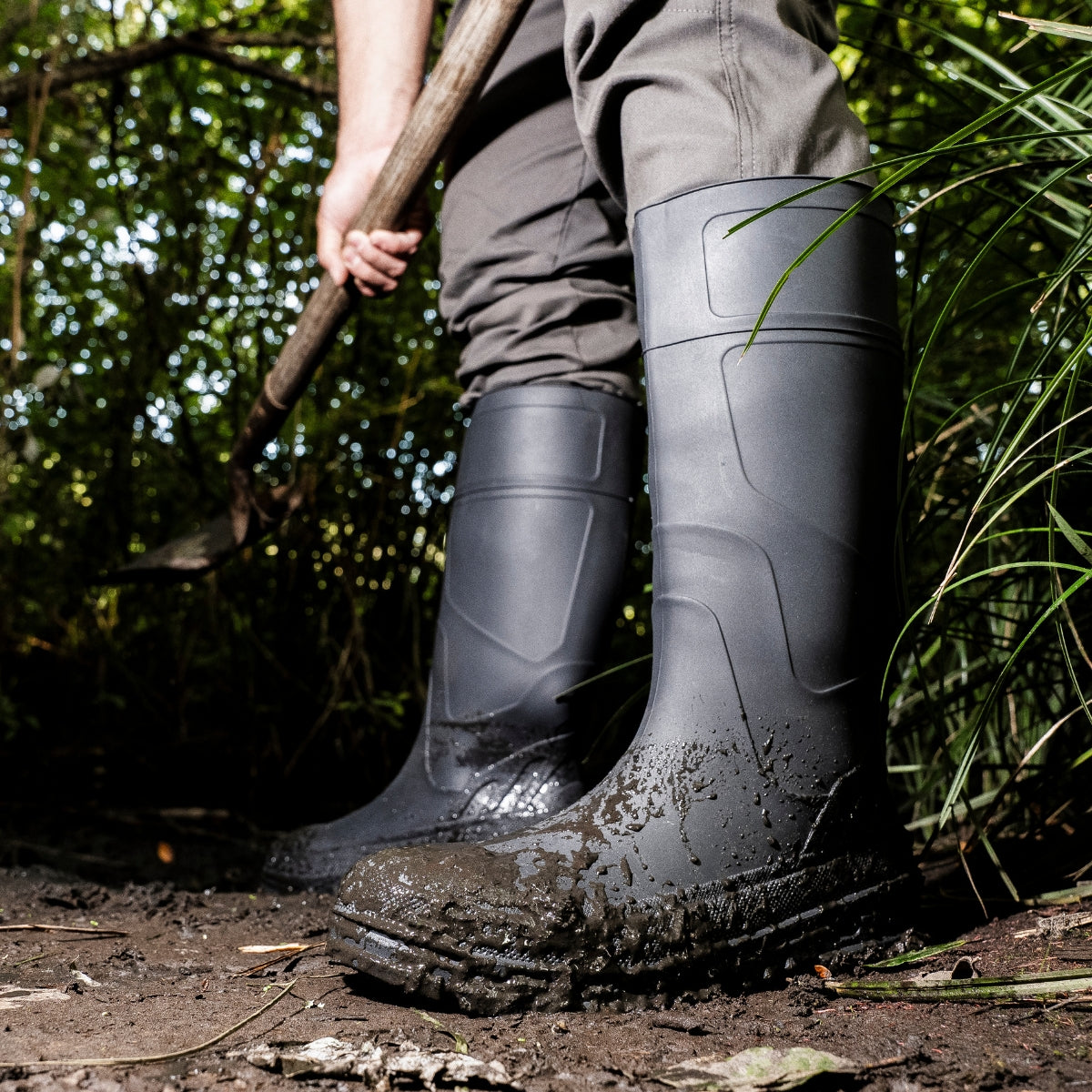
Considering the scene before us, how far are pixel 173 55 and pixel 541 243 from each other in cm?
192

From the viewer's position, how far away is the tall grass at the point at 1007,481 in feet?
2.68

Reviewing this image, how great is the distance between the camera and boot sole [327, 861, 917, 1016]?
755 mm

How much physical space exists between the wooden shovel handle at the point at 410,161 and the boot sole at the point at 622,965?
0.96m

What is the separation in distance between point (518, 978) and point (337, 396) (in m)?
2.28

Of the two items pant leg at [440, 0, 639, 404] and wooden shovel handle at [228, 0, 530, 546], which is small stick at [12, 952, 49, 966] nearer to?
pant leg at [440, 0, 639, 404]

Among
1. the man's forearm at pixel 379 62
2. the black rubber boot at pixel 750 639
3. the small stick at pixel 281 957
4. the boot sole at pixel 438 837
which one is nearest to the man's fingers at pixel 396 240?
the man's forearm at pixel 379 62

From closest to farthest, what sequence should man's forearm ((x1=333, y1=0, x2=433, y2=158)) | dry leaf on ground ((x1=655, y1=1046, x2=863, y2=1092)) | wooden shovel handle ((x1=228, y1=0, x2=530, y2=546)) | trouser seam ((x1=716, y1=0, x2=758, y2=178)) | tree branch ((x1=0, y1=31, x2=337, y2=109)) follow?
dry leaf on ground ((x1=655, y1=1046, x2=863, y2=1092)), trouser seam ((x1=716, y1=0, x2=758, y2=178)), wooden shovel handle ((x1=228, y1=0, x2=530, y2=546)), man's forearm ((x1=333, y1=0, x2=433, y2=158)), tree branch ((x1=0, y1=31, x2=337, y2=109))

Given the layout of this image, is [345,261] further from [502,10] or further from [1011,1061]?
[1011,1061]

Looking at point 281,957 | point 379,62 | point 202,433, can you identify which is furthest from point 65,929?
point 202,433

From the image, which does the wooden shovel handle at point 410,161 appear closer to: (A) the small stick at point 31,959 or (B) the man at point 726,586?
(B) the man at point 726,586

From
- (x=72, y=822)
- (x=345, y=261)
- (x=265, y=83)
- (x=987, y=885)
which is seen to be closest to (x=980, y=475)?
(x=987, y=885)

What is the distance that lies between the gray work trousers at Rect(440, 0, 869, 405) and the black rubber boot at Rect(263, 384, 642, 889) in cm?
8

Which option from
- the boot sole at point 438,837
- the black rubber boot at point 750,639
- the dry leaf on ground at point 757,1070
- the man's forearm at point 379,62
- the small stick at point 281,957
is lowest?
the boot sole at point 438,837

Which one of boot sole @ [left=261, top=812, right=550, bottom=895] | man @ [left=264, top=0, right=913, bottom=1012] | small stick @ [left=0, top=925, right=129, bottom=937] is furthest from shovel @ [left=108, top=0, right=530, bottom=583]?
small stick @ [left=0, top=925, right=129, bottom=937]
